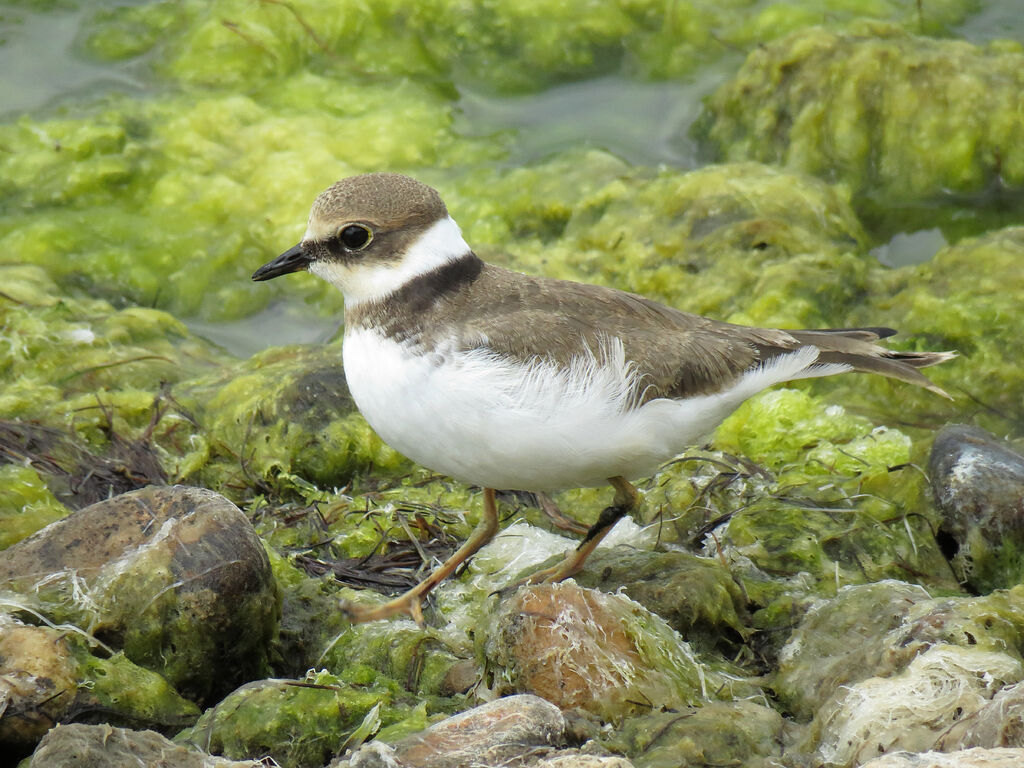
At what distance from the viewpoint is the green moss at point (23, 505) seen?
156 inches

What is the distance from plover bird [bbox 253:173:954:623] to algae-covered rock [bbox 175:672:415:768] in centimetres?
75

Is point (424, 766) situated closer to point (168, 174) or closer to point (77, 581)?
point (77, 581)

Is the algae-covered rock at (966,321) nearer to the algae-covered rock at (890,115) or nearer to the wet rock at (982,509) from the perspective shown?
the algae-covered rock at (890,115)

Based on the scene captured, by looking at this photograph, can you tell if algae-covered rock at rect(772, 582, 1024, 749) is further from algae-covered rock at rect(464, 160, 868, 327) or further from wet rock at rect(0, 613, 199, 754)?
algae-covered rock at rect(464, 160, 868, 327)

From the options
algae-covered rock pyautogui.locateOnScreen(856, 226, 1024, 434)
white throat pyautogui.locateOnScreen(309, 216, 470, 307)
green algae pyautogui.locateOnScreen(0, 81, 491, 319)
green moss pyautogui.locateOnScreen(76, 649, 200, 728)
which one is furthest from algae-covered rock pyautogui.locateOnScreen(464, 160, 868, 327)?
green moss pyautogui.locateOnScreen(76, 649, 200, 728)

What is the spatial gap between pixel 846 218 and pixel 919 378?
240 centimetres

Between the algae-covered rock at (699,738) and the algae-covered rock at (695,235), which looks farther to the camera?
the algae-covered rock at (695,235)

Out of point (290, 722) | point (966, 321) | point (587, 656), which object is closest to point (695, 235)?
point (966, 321)

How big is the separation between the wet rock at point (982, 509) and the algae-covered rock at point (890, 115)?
10.0ft

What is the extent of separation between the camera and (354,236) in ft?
12.6

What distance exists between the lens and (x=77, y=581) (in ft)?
10.8

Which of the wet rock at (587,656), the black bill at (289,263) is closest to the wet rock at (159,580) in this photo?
the wet rock at (587,656)

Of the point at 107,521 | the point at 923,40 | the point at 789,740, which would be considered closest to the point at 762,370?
the point at 789,740

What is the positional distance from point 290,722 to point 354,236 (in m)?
1.64
